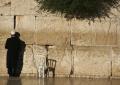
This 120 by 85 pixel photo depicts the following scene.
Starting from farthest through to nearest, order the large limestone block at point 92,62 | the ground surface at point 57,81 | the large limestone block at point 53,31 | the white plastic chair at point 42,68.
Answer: the large limestone block at point 53,31 → the large limestone block at point 92,62 → the white plastic chair at point 42,68 → the ground surface at point 57,81

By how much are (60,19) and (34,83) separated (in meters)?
2.29

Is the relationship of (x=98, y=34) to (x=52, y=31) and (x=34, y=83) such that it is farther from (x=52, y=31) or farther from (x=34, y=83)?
(x=34, y=83)

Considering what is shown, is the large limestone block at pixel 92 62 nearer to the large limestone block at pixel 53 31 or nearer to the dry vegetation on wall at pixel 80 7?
the large limestone block at pixel 53 31

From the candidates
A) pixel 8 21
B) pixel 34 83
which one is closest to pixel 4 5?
pixel 8 21

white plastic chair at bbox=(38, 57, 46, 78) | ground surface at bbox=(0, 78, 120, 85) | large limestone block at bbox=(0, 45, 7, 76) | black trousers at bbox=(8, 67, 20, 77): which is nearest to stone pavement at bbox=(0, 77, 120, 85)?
ground surface at bbox=(0, 78, 120, 85)

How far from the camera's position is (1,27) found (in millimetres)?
15281

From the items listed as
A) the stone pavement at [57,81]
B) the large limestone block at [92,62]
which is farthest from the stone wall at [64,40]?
the stone pavement at [57,81]

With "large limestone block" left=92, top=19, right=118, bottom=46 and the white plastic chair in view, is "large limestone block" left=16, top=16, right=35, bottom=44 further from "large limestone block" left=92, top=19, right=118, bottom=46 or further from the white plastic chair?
"large limestone block" left=92, top=19, right=118, bottom=46

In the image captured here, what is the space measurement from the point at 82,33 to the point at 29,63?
176cm

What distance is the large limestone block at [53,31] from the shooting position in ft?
49.9

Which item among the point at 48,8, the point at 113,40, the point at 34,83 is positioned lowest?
the point at 34,83

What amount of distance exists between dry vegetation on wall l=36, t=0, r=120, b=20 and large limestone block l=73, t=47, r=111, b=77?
0.95 metres

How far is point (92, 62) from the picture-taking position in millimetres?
15086

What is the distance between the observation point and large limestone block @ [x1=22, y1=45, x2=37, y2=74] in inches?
600
